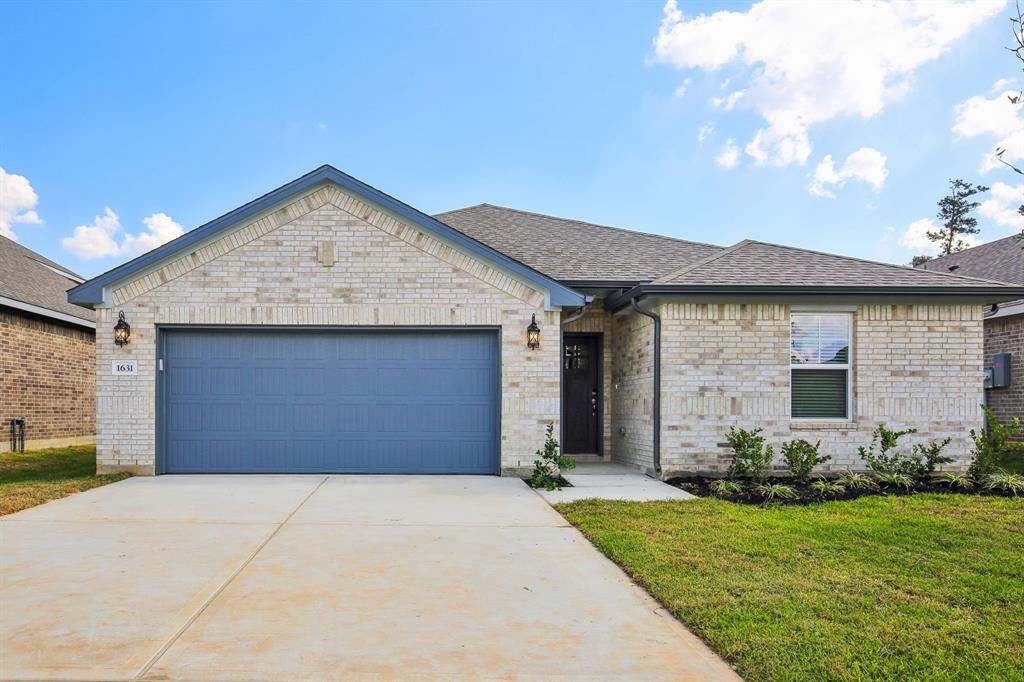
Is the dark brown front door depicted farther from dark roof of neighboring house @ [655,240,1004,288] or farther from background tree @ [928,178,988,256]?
background tree @ [928,178,988,256]

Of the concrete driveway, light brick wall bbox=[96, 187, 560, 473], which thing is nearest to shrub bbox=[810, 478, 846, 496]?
light brick wall bbox=[96, 187, 560, 473]

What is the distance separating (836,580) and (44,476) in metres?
11.2

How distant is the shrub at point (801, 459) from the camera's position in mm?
9297

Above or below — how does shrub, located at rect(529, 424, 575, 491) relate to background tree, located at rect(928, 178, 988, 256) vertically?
below

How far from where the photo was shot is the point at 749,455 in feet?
30.6

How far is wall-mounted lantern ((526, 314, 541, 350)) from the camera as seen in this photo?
10.3 meters

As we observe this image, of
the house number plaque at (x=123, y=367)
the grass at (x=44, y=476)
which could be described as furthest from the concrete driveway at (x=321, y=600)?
the house number plaque at (x=123, y=367)

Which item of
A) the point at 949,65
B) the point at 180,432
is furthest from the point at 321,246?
the point at 949,65

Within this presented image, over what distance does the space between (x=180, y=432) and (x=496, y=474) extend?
500 centimetres

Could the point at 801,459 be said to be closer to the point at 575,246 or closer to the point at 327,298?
the point at 575,246

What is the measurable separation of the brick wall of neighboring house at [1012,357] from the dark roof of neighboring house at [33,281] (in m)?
19.9

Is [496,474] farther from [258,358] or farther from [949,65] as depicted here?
[949,65]

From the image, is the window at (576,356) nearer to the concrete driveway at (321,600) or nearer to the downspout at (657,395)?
the downspout at (657,395)

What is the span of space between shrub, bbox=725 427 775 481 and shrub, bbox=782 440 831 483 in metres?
0.25
